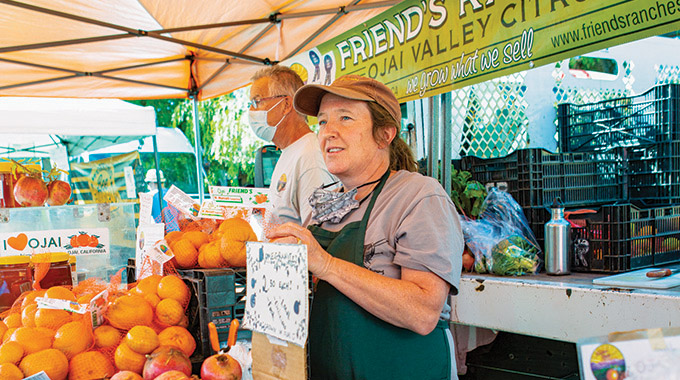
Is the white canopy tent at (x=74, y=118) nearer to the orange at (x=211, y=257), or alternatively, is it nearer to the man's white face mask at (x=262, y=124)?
the man's white face mask at (x=262, y=124)

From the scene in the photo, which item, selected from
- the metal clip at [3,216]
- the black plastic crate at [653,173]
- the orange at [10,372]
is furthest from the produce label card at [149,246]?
the black plastic crate at [653,173]

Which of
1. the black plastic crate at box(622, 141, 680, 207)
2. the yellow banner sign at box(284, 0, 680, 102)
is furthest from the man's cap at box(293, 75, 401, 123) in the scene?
the black plastic crate at box(622, 141, 680, 207)

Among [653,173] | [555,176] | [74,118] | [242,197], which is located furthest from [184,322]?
[74,118]

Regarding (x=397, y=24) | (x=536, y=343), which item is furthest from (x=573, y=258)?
(x=397, y=24)

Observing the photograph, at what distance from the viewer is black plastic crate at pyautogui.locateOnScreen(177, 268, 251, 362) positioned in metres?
1.85

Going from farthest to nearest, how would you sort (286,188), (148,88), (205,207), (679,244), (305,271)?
(148,88)
(679,244)
(286,188)
(205,207)
(305,271)

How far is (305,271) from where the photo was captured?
4.24 ft

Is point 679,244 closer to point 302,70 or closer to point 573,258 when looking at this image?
point 573,258


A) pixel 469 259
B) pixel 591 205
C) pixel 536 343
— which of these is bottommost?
pixel 536 343

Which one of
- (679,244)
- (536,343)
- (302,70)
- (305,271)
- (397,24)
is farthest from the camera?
(302,70)

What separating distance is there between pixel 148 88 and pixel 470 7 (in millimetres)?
4592

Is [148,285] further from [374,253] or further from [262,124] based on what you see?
[262,124]

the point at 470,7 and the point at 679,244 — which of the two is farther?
the point at 679,244

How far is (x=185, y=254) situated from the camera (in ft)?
7.14
